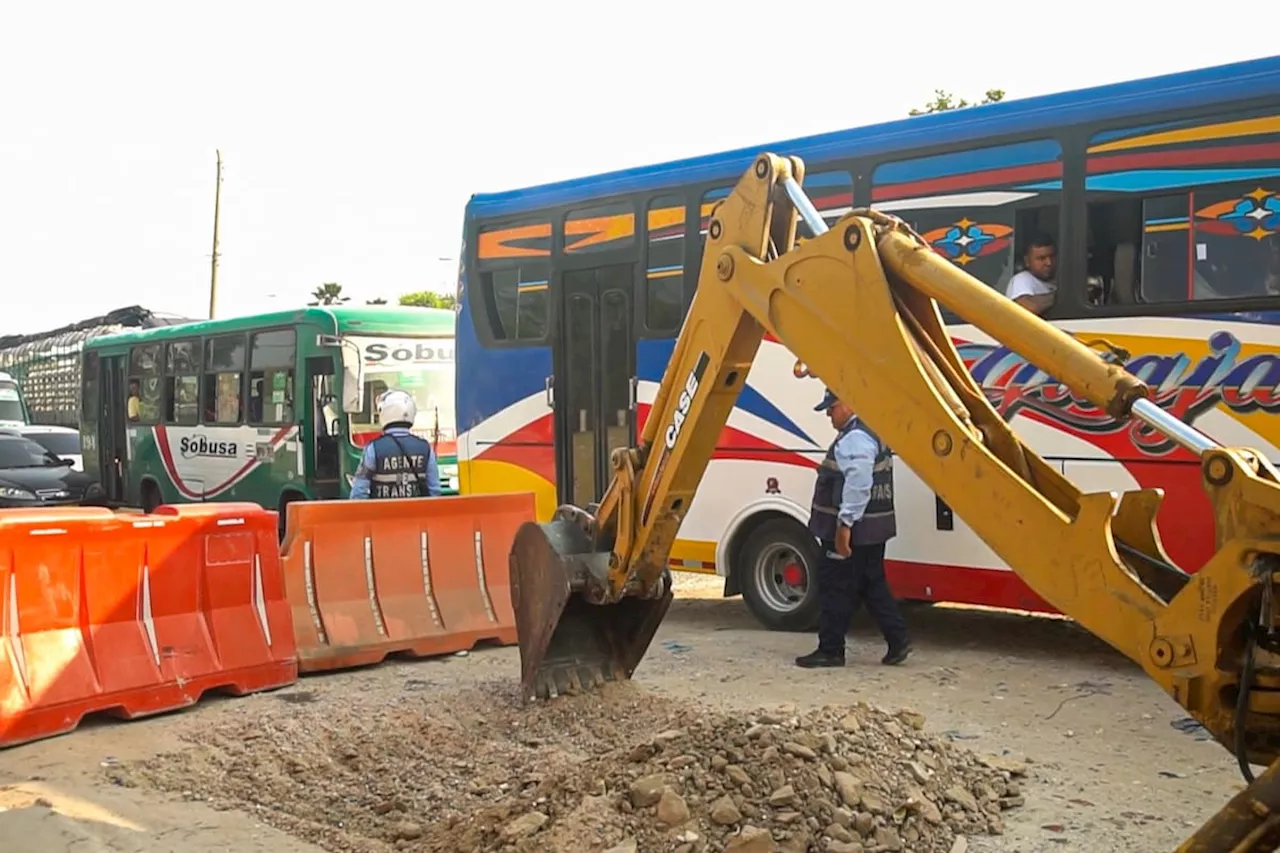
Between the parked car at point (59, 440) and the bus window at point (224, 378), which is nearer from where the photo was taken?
the bus window at point (224, 378)

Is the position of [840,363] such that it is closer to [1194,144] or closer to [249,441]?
[1194,144]

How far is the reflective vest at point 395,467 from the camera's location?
923 cm

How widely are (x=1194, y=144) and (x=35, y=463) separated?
16777mm

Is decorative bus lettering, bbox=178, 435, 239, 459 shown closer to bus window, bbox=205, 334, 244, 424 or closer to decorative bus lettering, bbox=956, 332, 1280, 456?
bus window, bbox=205, 334, 244, 424

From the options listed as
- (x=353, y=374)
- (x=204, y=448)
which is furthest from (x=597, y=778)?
(x=204, y=448)

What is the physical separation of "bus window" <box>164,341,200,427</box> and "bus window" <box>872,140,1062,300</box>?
40.5ft

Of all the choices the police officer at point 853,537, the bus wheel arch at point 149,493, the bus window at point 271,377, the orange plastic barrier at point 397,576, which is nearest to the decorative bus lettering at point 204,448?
the bus window at point 271,377

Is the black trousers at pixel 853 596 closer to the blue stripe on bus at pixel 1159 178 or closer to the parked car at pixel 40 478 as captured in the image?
the blue stripe on bus at pixel 1159 178

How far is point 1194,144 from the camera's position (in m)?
7.76

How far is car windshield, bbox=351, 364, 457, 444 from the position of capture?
49.9 ft

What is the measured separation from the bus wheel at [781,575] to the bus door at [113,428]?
13.8 metres

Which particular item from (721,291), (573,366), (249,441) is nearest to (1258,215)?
(721,291)

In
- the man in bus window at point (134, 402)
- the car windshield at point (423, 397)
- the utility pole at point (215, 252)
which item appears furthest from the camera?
the utility pole at point (215, 252)

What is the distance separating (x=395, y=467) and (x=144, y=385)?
1241 cm
